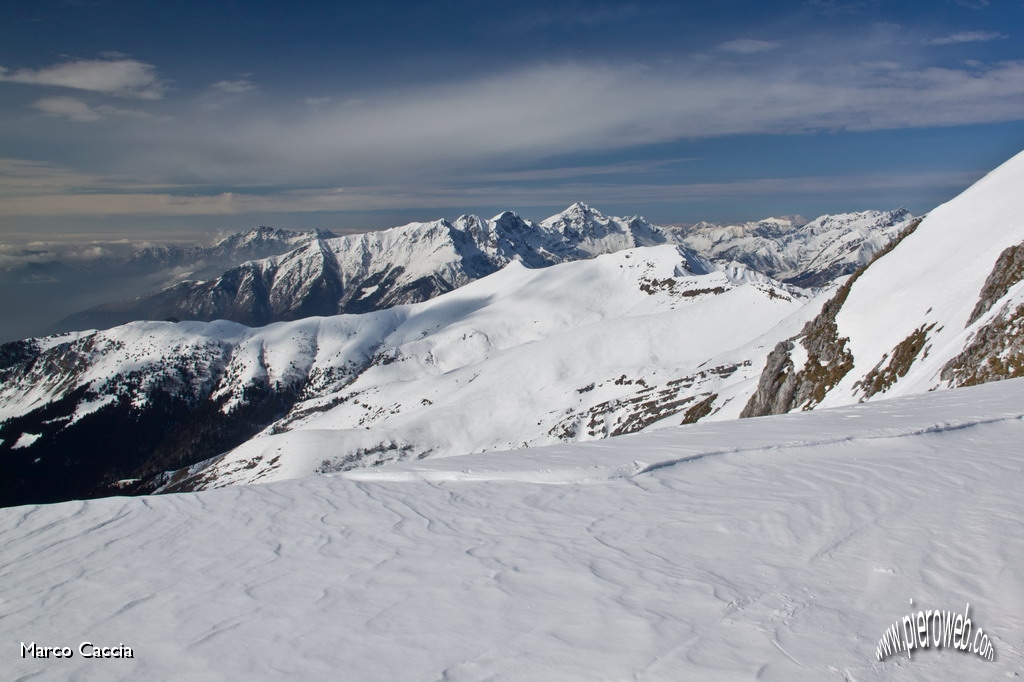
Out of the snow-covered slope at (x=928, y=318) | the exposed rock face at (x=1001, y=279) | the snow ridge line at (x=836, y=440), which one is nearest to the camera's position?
the snow ridge line at (x=836, y=440)

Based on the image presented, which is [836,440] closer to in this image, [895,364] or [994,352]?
[994,352]

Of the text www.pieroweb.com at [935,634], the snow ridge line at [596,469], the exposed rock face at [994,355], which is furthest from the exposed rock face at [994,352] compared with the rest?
the text www.pieroweb.com at [935,634]

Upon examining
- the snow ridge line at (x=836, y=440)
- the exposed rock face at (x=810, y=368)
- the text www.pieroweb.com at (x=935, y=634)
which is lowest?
the exposed rock face at (x=810, y=368)

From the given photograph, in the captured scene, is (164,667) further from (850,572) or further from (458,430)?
(458,430)

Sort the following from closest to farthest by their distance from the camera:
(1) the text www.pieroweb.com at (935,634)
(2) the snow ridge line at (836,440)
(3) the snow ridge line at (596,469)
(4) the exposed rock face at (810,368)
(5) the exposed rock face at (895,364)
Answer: (1) the text www.pieroweb.com at (935,634), (3) the snow ridge line at (596,469), (2) the snow ridge line at (836,440), (5) the exposed rock face at (895,364), (4) the exposed rock face at (810,368)

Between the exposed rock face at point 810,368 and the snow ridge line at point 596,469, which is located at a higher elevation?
the snow ridge line at point 596,469

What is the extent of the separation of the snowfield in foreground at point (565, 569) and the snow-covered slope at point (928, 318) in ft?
53.0

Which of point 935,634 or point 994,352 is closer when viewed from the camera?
point 935,634

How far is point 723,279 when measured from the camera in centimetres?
17500

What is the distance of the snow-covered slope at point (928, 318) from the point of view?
84.9ft

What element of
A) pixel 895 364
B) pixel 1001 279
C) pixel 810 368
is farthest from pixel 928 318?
pixel 810 368

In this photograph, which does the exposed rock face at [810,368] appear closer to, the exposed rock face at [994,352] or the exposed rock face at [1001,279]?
the exposed rock face at [1001,279]

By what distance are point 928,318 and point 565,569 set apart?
39425mm

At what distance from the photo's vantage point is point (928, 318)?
36.7m
